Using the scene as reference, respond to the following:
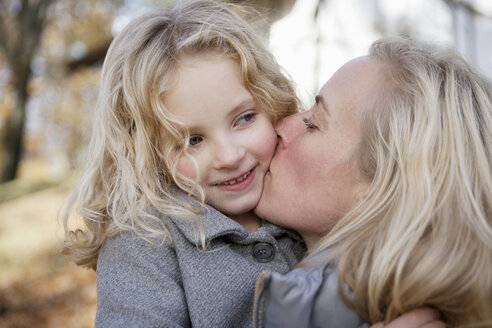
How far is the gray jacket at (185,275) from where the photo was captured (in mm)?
1579

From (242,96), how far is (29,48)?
9511 mm

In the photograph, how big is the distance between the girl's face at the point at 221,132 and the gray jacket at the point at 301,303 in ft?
1.71

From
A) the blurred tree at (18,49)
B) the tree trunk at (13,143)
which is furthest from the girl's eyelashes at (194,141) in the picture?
the tree trunk at (13,143)

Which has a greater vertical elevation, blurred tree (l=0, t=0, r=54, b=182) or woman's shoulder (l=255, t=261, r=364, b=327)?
woman's shoulder (l=255, t=261, r=364, b=327)

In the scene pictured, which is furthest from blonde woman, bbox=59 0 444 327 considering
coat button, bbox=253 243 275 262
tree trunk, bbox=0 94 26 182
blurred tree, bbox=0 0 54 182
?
tree trunk, bbox=0 94 26 182

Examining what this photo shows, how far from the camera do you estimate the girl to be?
5.38ft

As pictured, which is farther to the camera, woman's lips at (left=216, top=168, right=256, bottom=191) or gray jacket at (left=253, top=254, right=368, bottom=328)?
woman's lips at (left=216, top=168, right=256, bottom=191)

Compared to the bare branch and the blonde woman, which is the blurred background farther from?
the blonde woman

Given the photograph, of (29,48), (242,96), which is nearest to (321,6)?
(242,96)

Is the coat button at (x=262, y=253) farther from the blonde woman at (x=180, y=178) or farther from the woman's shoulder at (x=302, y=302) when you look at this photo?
the woman's shoulder at (x=302, y=302)

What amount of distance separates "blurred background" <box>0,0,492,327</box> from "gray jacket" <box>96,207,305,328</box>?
1.98ft

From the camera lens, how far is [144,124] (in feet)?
6.18

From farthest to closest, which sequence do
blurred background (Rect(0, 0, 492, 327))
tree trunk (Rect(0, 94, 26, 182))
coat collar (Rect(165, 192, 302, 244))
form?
1. tree trunk (Rect(0, 94, 26, 182))
2. blurred background (Rect(0, 0, 492, 327))
3. coat collar (Rect(165, 192, 302, 244))

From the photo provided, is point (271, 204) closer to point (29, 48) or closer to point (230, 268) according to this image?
point (230, 268)
